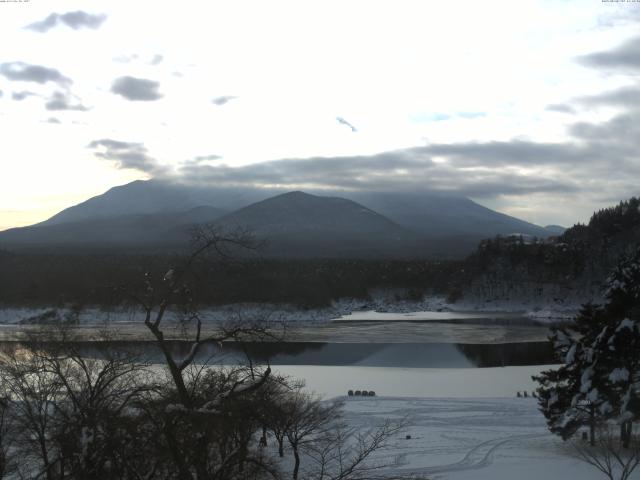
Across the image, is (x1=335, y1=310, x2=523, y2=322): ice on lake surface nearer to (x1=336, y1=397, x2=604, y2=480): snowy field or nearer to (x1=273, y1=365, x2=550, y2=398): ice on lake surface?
(x1=273, y1=365, x2=550, y2=398): ice on lake surface

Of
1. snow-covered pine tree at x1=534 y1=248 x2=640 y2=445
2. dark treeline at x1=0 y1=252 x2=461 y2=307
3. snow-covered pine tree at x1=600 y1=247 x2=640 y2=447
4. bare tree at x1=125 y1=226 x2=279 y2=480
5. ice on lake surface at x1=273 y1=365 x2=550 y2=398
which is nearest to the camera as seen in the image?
bare tree at x1=125 y1=226 x2=279 y2=480

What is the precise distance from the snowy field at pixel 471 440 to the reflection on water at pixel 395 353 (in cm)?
1050

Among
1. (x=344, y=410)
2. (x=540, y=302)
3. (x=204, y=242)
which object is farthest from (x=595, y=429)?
(x=540, y=302)

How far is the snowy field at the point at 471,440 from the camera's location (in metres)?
18.1

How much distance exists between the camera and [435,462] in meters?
19.5

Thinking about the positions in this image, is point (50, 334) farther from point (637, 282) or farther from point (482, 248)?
point (482, 248)

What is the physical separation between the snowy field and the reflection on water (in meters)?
10.5

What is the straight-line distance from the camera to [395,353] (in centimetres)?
4275

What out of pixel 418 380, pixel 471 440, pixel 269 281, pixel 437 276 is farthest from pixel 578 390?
pixel 437 276

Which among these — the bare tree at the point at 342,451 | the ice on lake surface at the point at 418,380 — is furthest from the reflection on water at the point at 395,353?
the bare tree at the point at 342,451

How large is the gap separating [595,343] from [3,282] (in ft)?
255

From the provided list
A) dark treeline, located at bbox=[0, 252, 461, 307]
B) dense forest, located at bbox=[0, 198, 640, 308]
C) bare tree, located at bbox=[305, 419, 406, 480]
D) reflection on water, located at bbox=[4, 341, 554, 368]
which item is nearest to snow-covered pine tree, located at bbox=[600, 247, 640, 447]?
bare tree, located at bbox=[305, 419, 406, 480]

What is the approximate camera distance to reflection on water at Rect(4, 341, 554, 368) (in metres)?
38.2

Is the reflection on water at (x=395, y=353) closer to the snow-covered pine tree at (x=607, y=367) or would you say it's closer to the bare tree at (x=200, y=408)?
the snow-covered pine tree at (x=607, y=367)
